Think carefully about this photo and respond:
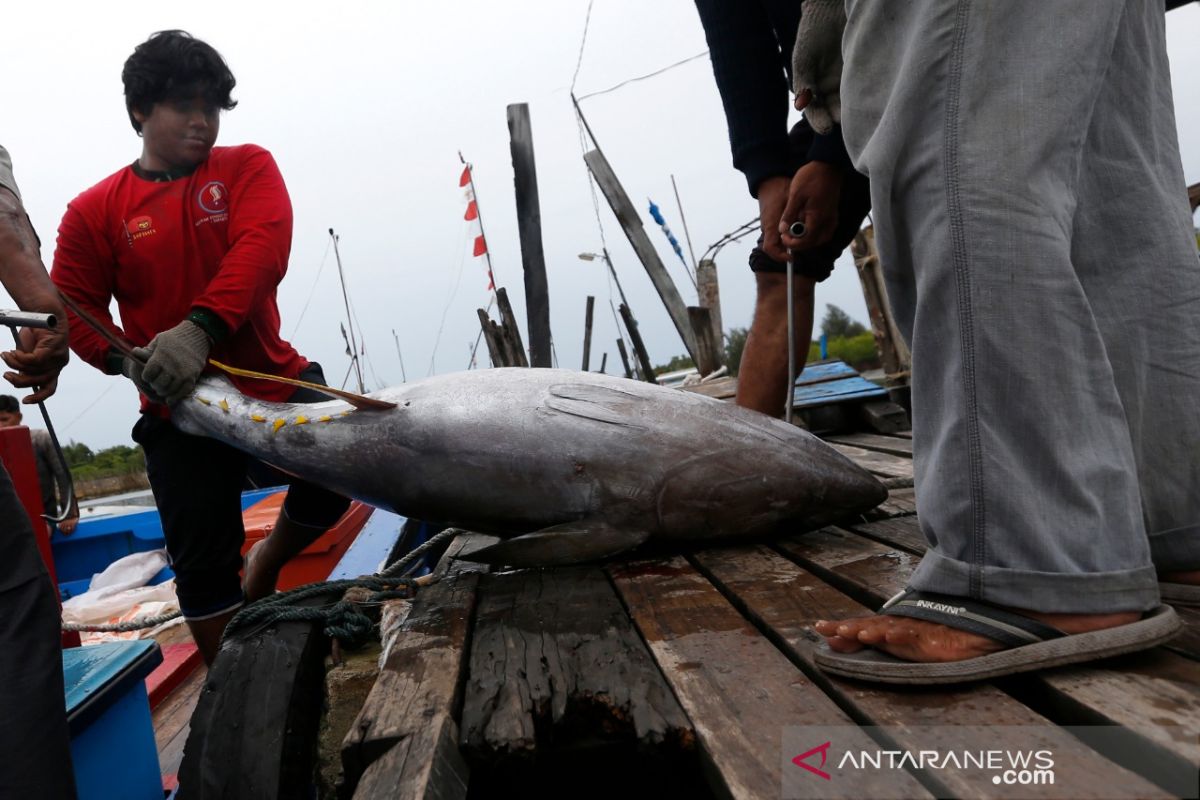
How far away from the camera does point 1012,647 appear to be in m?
Answer: 1.29

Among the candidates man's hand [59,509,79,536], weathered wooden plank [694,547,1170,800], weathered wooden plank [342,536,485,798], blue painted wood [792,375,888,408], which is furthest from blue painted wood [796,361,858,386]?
man's hand [59,509,79,536]

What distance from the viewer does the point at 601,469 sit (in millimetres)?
2457

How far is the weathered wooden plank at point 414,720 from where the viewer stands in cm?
124

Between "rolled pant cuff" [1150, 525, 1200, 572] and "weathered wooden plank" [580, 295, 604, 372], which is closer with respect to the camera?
"rolled pant cuff" [1150, 525, 1200, 572]

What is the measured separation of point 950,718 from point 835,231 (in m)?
2.39

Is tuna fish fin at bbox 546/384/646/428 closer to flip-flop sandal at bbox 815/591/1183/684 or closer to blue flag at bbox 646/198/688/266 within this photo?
flip-flop sandal at bbox 815/591/1183/684

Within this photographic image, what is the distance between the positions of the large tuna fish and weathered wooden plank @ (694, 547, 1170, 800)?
0.59 metres

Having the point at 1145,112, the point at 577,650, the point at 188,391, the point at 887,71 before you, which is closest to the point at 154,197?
the point at 188,391

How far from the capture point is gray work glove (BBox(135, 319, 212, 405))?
287 cm

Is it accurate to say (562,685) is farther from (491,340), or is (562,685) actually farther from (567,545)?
(491,340)

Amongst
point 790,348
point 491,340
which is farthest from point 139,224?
point 491,340

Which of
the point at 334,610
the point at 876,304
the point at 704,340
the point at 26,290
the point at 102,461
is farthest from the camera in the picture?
the point at 102,461

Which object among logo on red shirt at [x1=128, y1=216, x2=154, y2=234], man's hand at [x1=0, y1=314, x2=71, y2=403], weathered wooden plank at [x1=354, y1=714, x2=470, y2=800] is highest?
logo on red shirt at [x1=128, y1=216, x2=154, y2=234]

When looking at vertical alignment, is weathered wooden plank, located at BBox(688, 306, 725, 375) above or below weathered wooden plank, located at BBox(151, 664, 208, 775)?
above
